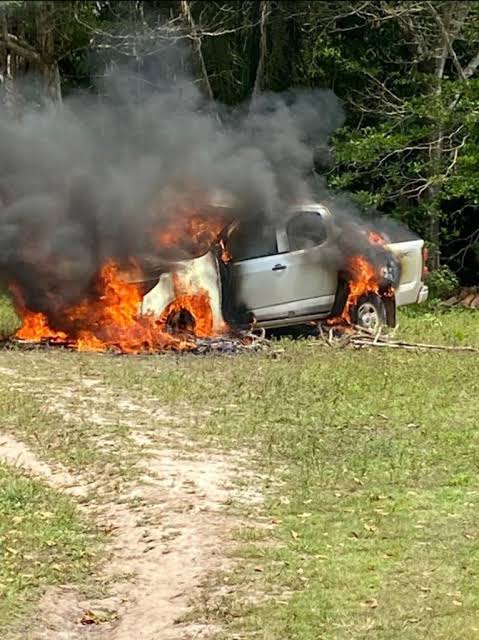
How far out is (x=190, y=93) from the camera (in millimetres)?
14398

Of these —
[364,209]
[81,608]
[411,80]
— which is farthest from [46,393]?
[411,80]

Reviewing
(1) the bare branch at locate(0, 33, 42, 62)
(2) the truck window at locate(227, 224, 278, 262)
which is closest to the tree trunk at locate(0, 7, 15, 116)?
(1) the bare branch at locate(0, 33, 42, 62)

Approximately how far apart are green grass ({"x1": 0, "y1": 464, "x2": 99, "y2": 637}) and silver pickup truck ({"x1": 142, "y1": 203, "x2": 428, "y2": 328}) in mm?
5815

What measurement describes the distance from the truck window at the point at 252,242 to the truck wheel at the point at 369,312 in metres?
1.36

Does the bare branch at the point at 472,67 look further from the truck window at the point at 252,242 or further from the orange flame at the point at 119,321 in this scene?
the orange flame at the point at 119,321

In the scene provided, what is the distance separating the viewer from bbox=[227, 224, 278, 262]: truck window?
13000mm

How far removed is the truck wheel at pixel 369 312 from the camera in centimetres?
1346

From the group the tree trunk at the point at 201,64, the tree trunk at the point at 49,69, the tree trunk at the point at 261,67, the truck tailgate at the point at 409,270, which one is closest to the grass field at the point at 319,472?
the truck tailgate at the point at 409,270

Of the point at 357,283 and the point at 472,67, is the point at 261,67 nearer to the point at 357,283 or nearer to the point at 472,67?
the point at 472,67

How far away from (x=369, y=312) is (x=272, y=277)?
1.52m

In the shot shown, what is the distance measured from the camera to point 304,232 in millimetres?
13172

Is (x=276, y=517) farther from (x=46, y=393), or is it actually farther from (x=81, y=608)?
(x=46, y=393)

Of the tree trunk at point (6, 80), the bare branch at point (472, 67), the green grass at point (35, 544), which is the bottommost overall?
the green grass at point (35, 544)

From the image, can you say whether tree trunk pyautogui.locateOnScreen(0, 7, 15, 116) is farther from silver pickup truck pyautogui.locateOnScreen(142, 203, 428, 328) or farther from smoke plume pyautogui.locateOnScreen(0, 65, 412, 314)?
silver pickup truck pyautogui.locateOnScreen(142, 203, 428, 328)
